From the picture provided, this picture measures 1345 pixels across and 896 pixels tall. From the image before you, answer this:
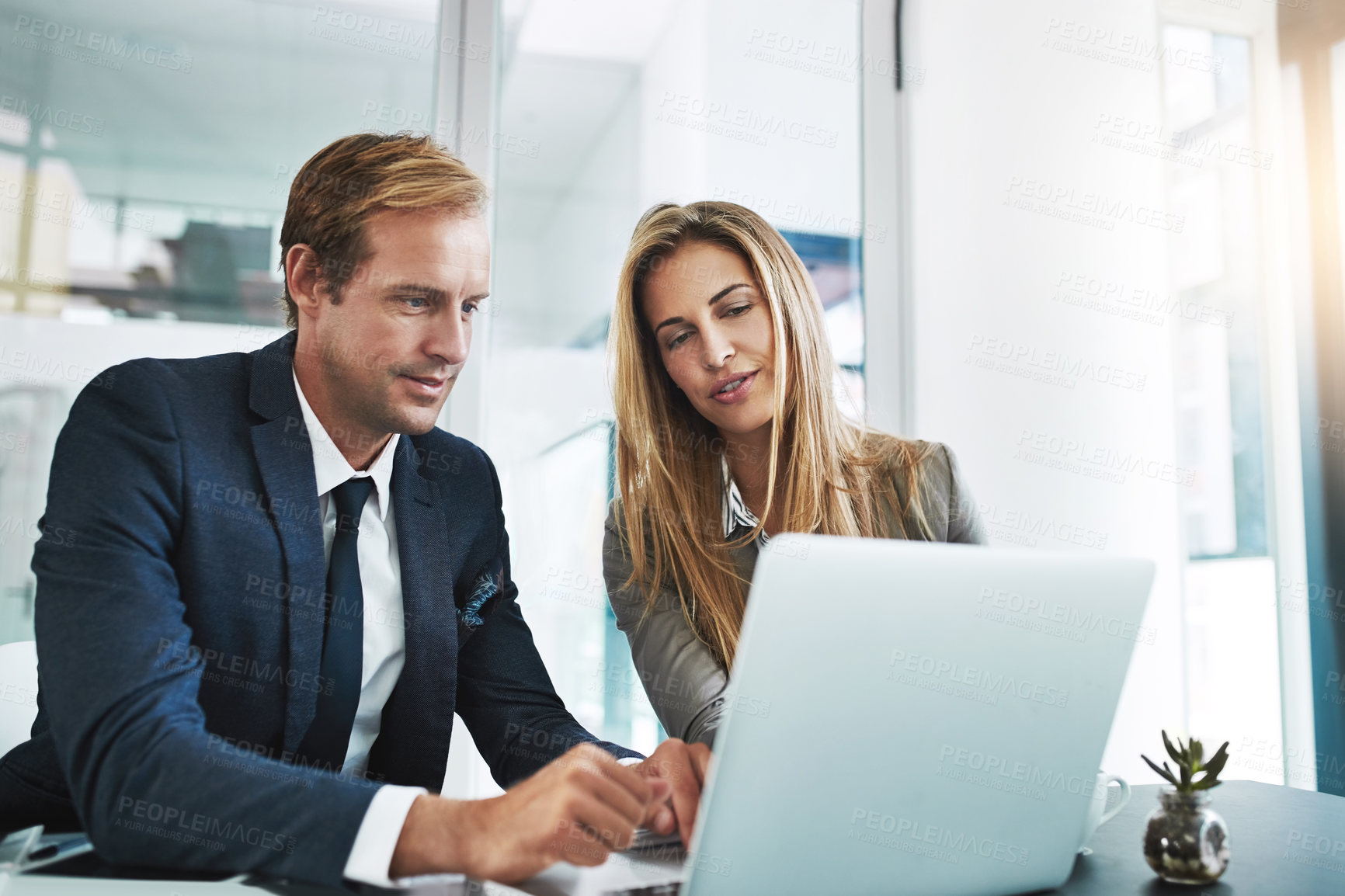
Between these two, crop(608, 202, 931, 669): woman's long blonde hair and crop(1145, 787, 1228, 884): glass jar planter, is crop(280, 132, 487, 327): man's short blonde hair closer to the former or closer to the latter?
crop(608, 202, 931, 669): woman's long blonde hair

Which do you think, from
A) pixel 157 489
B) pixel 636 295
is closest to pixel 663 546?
pixel 636 295

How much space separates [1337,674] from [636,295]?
200cm

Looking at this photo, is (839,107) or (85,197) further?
(839,107)

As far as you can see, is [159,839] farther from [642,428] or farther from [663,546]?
[642,428]

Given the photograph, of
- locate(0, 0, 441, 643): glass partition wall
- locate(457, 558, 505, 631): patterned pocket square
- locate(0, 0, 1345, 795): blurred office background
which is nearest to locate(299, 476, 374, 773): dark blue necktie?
locate(457, 558, 505, 631): patterned pocket square

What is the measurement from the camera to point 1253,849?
3.53 ft

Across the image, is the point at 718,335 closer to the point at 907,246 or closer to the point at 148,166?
the point at 907,246

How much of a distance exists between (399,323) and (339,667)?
0.49 metres

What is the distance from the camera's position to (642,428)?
75.7 inches

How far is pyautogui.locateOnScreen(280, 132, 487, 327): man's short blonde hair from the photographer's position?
1.46 meters

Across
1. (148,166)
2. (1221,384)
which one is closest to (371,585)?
(148,166)

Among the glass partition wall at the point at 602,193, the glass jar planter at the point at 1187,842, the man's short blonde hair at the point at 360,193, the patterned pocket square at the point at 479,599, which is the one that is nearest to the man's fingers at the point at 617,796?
the glass jar planter at the point at 1187,842

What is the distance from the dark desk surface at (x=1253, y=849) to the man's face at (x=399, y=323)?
1030 mm

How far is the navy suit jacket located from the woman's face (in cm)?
42
